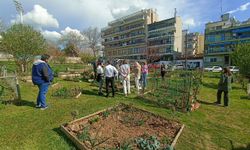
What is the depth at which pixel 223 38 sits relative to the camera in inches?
2211

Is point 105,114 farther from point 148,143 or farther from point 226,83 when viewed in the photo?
point 226,83

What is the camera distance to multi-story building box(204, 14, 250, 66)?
52.3 m

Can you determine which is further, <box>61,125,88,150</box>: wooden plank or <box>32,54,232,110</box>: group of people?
<box>32,54,232,110</box>: group of people

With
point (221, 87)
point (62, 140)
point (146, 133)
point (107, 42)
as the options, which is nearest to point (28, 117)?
point (62, 140)

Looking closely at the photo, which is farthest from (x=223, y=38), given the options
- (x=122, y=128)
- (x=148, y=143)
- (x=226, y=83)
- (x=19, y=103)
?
(x=148, y=143)

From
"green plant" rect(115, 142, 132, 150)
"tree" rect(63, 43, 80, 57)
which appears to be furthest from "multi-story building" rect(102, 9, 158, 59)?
"green plant" rect(115, 142, 132, 150)

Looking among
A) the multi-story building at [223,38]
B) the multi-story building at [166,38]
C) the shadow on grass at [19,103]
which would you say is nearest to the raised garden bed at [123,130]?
the shadow on grass at [19,103]

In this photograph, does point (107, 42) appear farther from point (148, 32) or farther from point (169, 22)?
point (169, 22)

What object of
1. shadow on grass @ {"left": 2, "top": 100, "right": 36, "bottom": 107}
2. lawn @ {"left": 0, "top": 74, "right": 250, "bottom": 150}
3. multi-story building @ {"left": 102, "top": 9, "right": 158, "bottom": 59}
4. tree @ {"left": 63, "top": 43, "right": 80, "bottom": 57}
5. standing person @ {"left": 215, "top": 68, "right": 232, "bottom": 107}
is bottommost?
lawn @ {"left": 0, "top": 74, "right": 250, "bottom": 150}

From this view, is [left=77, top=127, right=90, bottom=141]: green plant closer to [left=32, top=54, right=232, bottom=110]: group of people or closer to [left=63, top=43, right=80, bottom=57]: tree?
[left=32, top=54, right=232, bottom=110]: group of people

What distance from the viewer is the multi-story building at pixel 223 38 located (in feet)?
172

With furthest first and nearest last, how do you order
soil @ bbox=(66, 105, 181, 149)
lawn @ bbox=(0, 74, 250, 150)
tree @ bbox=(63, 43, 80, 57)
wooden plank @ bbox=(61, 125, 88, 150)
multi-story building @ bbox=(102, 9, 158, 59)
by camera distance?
1. multi-story building @ bbox=(102, 9, 158, 59)
2. tree @ bbox=(63, 43, 80, 57)
3. lawn @ bbox=(0, 74, 250, 150)
4. soil @ bbox=(66, 105, 181, 149)
5. wooden plank @ bbox=(61, 125, 88, 150)

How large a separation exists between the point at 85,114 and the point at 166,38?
220ft

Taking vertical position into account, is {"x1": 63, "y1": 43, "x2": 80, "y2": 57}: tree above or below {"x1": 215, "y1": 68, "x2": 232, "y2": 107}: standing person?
above
